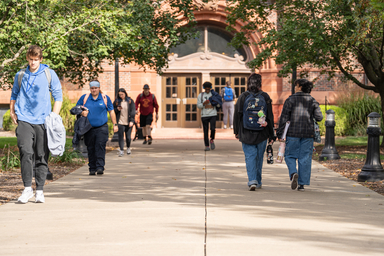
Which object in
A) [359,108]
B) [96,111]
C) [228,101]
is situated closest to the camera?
[96,111]

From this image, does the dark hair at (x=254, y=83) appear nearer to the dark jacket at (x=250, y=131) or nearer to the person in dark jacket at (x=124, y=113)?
the dark jacket at (x=250, y=131)

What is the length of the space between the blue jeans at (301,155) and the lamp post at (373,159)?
1.55 m

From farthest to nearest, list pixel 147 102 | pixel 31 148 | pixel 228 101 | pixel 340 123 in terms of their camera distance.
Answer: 1. pixel 228 101
2. pixel 340 123
3. pixel 147 102
4. pixel 31 148

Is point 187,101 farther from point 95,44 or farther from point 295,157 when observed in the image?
point 295,157

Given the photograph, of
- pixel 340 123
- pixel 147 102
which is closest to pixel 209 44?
pixel 340 123

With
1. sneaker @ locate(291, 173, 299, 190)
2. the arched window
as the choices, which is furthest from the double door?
sneaker @ locate(291, 173, 299, 190)

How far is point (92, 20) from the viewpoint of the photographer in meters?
10.9

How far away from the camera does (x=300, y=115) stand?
25.2ft

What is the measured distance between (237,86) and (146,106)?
909cm

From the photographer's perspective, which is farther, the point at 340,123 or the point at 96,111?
the point at 340,123

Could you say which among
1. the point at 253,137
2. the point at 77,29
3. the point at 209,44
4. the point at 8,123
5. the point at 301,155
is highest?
the point at 209,44

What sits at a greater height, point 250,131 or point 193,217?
point 250,131

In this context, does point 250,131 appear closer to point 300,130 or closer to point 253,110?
point 253,110

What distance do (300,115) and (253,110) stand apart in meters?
0.70
